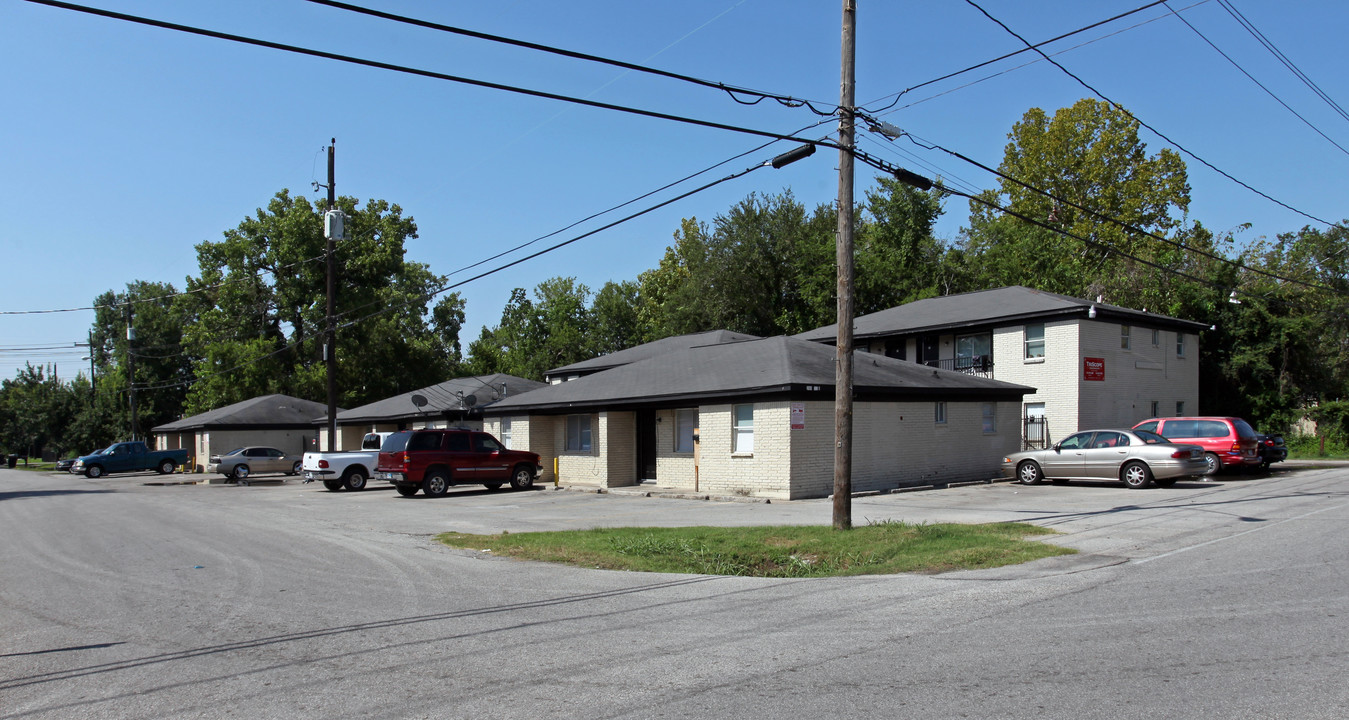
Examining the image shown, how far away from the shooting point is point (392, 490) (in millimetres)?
29969

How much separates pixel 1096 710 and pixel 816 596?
4120 mm

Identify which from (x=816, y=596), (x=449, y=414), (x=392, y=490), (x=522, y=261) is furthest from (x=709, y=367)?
(x=816, y=596)

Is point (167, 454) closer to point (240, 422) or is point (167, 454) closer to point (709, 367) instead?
point (240, 422)

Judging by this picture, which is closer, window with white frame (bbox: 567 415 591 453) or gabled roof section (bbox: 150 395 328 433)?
window with white frame (bbox: 567 415 591 453)

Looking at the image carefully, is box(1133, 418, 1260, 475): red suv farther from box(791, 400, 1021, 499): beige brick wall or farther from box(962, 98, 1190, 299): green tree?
box(962, 98, 1190, 299): green tree

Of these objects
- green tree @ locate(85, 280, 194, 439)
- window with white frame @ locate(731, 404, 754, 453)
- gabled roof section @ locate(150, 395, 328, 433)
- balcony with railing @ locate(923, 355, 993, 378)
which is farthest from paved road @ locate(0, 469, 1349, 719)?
green tree @ locate(85, 280, 194, 439)

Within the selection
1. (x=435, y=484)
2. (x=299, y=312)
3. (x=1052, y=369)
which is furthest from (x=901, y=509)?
(x=299, y=312)

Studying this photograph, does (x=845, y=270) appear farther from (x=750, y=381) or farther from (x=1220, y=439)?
(x=1220, y=439)

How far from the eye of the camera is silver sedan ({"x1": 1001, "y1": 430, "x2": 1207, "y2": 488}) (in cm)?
2109

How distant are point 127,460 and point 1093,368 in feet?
161

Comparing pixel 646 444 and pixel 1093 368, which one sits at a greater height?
pixel 1093 368

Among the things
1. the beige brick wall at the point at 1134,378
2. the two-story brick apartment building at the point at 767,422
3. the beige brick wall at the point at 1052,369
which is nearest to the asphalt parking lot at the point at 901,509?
the two-story brick apartment building at the point at 767,422

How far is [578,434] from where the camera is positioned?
96.5 ft

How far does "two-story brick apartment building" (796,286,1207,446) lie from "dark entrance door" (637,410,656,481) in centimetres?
1222
